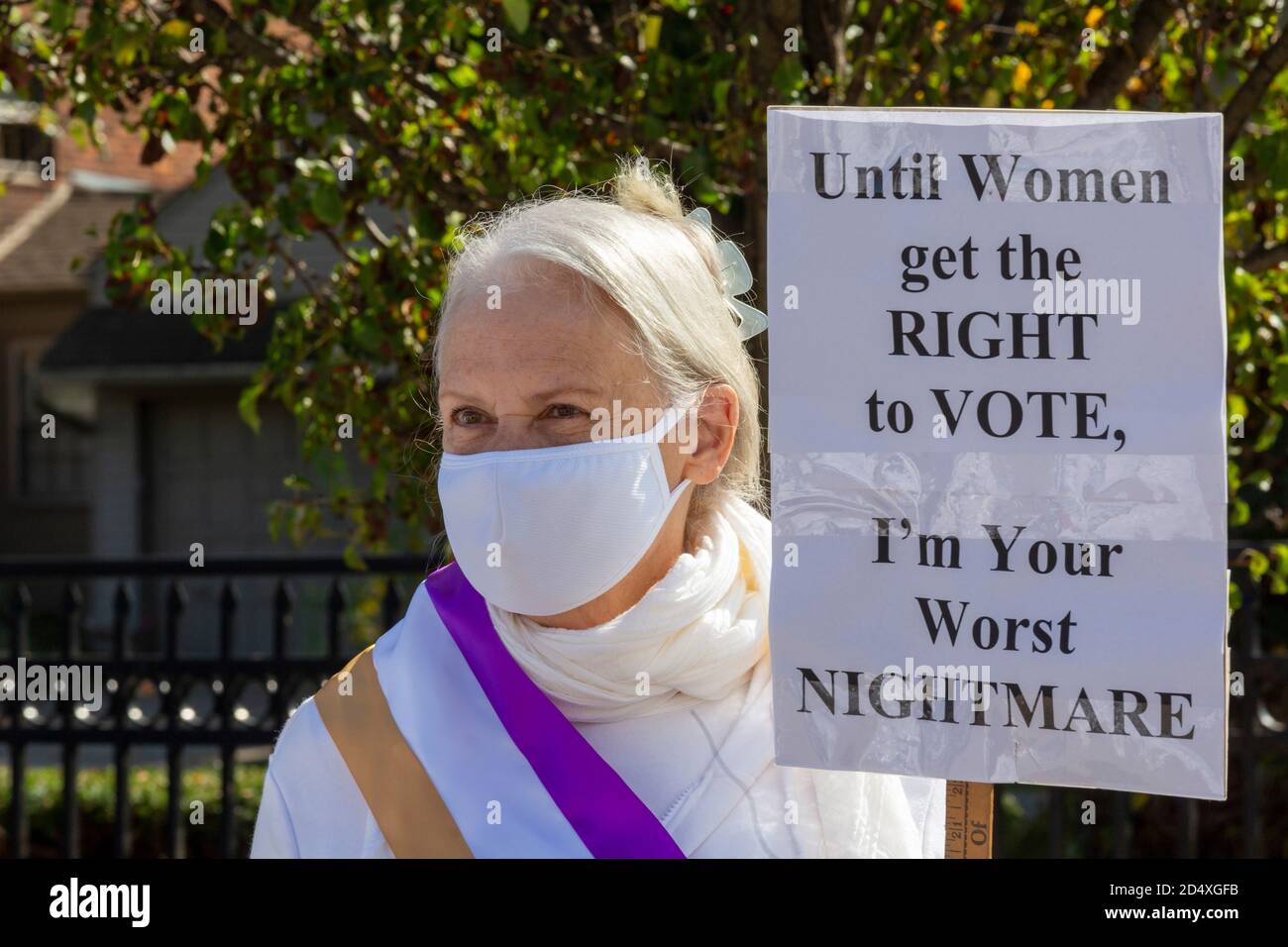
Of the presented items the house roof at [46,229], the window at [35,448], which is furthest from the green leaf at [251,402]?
the window at [35,448]

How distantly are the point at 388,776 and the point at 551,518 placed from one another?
41cm

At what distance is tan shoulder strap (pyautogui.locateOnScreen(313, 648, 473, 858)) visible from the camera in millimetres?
1869

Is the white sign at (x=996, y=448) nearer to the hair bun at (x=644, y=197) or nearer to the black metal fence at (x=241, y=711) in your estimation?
the hair bun at (x=644, y=197)

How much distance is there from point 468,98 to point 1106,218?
2.46 meters

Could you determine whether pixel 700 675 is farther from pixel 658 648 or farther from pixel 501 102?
pixel 501 102

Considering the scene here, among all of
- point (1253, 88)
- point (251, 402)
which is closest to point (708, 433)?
point (1253, 88)

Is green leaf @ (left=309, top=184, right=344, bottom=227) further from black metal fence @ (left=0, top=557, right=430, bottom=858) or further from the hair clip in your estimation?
black metal fence @ (left=0, top=557, right=430, bottom=858)

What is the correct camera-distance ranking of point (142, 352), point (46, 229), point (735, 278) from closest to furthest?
point (735, 278), point (142, 352), point (46, 229)

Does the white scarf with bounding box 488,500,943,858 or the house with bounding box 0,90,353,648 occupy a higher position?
the house with bounding box 0,90,353,648

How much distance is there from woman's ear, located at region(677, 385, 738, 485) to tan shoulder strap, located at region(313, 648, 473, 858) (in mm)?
553

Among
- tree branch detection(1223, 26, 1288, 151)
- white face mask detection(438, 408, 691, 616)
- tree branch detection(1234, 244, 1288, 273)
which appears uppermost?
tree branch detection(1223, 26, 1288, 151)

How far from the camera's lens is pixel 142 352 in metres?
14.4

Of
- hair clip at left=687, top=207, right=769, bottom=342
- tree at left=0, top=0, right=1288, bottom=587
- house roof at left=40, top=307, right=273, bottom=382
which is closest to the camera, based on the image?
hair clip at left=687, top=207, right=769, bottom=342

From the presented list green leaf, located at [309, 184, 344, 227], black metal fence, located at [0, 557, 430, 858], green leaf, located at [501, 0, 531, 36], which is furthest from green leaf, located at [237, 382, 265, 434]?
green leaf, located at [501, 0, 531, 36]
